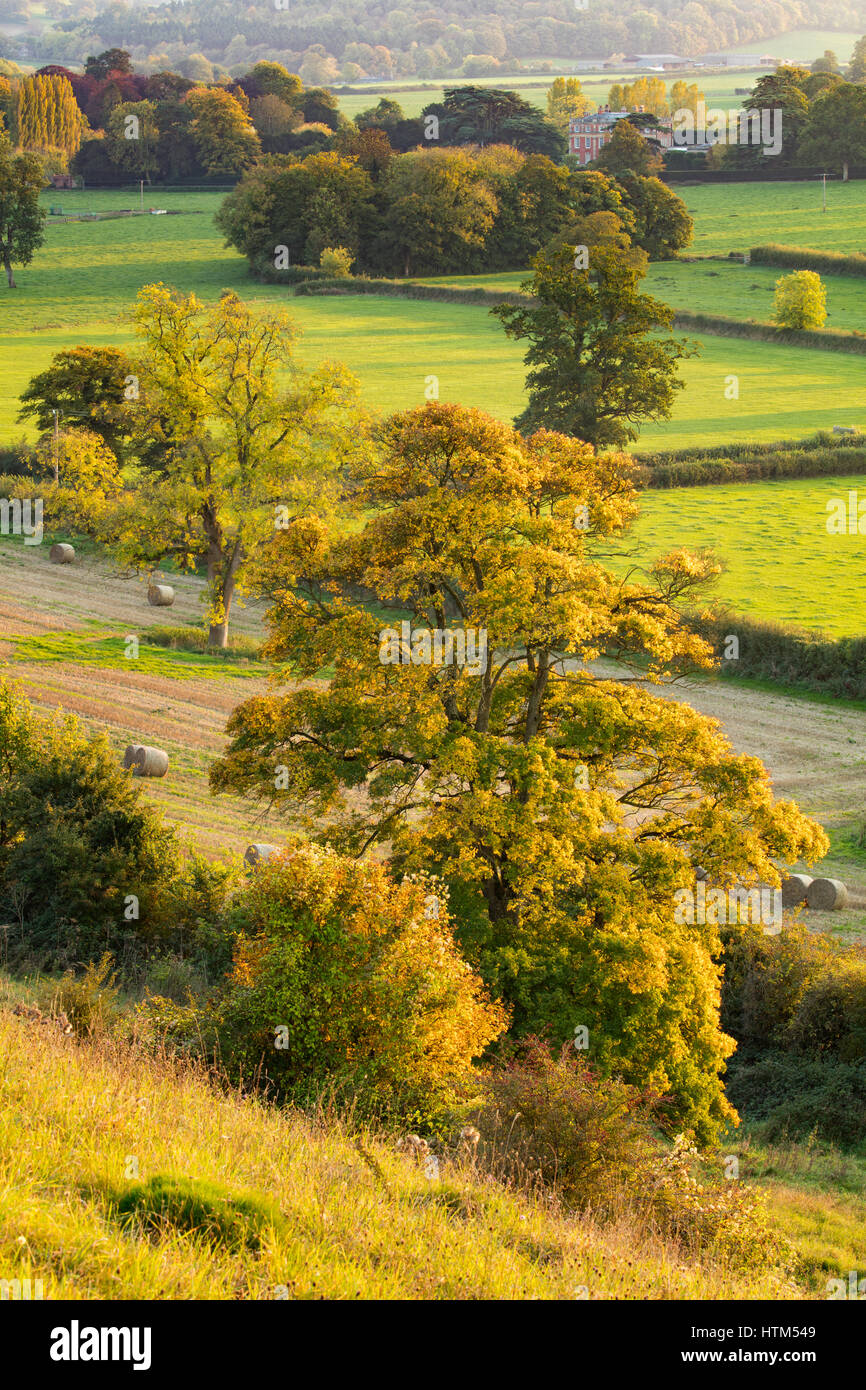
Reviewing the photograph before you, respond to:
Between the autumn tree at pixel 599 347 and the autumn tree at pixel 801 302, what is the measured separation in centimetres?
4495

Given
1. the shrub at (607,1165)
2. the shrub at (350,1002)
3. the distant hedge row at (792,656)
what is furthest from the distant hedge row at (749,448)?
the shrub at (607,1165)

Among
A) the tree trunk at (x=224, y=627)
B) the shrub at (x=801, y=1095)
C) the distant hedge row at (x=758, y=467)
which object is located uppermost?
the distant hedge row at (x=758, y=467)

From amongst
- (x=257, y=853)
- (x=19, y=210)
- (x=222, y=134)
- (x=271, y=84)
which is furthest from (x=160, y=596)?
(x=271, y=84)

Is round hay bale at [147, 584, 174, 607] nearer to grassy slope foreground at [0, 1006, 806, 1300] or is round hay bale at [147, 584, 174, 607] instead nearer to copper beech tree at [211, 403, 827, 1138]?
copper beech tree at [211, 403, 827, 1138]

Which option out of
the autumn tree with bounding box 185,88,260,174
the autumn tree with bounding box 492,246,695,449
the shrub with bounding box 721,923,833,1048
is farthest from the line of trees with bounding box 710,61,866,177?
the shrub with bounding box 721,923,833,1048

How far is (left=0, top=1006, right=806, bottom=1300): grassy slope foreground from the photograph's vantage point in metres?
9.16

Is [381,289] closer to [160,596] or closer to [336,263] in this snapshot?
[336,263]

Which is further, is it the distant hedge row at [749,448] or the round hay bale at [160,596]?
the distant hedge row at [749,448]

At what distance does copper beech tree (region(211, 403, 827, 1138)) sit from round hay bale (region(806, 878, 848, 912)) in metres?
5.52

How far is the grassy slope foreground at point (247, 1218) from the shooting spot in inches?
361

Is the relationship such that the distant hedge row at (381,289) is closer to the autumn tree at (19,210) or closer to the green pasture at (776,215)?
the autumn tree at (19,210)

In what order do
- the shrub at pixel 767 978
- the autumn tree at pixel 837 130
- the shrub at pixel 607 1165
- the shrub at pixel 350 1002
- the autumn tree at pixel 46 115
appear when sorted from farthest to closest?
the autumn tree at pixel 46 115 < the autumn tree at pixel 837 130 < the shrub at pixel 767 978 < the shrub at pixel 350 1002 < the shrub at pixel 607 1165

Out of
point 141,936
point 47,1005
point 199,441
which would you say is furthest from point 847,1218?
point 199,441
